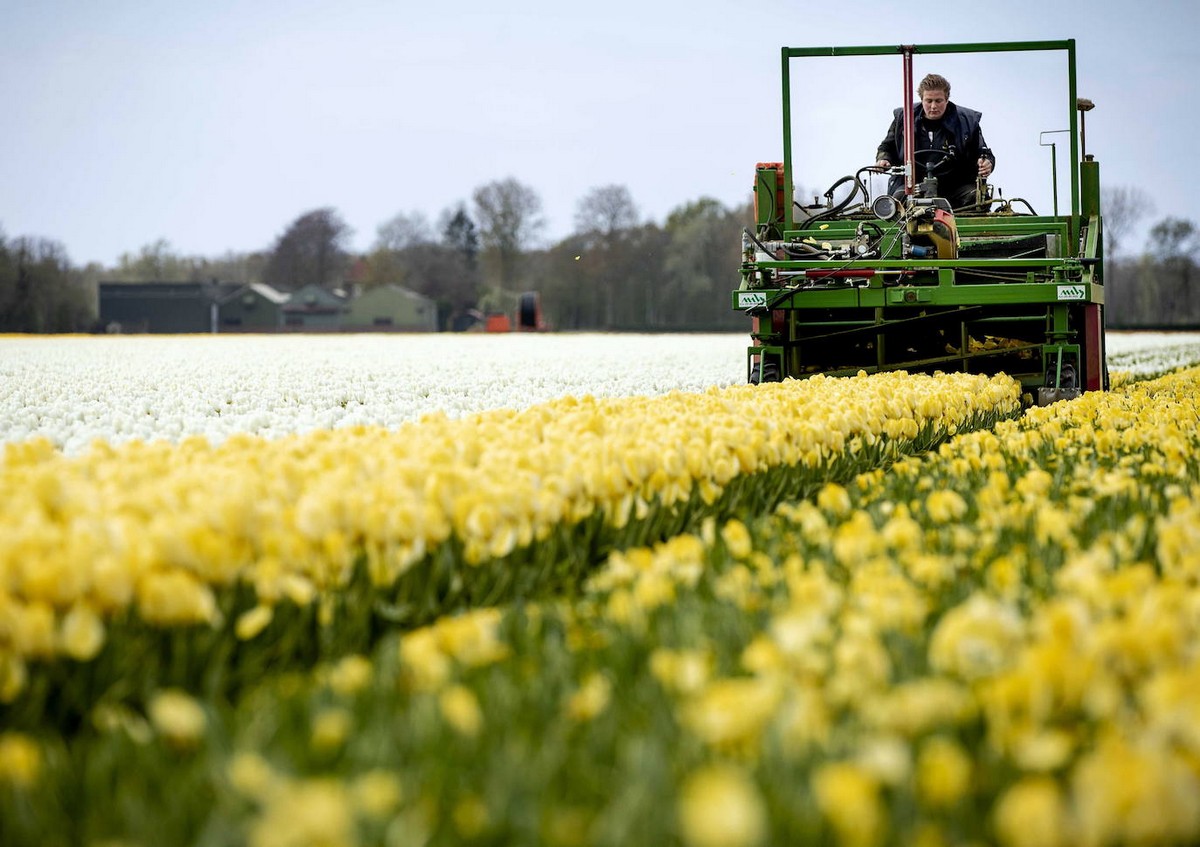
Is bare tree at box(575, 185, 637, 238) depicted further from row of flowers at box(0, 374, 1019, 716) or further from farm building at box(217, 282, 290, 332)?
row of flowers at box(0, 374, 1019, 716)

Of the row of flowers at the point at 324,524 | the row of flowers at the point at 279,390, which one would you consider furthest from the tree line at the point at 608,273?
the row of flowers at the point at 324,524

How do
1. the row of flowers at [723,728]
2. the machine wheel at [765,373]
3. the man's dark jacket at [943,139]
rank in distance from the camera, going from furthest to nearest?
the man's dark jacket at [943,139], the machine wheel at [765,373], the row of flowers at [723,728]

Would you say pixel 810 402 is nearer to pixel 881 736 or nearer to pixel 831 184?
pixel 881 736

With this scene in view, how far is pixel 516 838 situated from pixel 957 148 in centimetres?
1038

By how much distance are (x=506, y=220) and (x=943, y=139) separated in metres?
72.0

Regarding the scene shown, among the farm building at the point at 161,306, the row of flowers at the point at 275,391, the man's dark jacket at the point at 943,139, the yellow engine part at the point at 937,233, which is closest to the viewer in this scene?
the row of flowers at the point at 275,391

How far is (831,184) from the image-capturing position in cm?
1099

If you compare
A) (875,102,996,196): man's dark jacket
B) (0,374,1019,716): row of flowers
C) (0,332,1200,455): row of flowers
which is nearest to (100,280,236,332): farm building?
(0,332,1200,455): row of flowers

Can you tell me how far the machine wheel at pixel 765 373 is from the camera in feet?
31.5

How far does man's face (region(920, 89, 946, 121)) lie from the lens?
10523 mm

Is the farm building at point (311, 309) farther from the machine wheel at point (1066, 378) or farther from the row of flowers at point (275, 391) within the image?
the machine wheel at point (1066, 378)

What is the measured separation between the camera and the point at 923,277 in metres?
9.62

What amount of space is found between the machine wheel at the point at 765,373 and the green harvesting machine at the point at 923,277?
15 mm

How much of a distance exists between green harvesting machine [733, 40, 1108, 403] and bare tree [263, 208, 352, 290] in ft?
318
